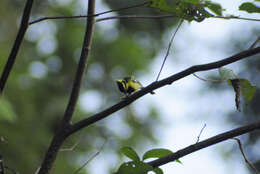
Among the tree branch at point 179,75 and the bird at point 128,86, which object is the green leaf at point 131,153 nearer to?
the tree branch at point 179,75

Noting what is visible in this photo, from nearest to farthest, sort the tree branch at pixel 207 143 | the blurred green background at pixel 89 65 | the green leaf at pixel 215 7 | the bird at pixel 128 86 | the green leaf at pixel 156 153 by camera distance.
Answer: the tree branch at pixel 207 143 → the green leaf at pixel 215 7 → the green leaf at pixel 156 153 → the bird at pixel 128 86 → the blurred green background at pixel 89 65

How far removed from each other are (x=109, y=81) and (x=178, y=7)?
11094 millimetres

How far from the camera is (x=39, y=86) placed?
34.9ft

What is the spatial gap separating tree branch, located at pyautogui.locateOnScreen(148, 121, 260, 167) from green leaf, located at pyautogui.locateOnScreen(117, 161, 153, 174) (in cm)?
4

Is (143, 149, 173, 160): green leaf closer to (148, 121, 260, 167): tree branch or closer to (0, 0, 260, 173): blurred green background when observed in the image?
(148, 121, 260, 167): tree branch

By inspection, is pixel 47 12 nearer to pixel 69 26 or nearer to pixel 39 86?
pixel 69 26

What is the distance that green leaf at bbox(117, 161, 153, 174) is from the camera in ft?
4.34

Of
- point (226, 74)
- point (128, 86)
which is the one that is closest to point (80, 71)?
point (226, 74)

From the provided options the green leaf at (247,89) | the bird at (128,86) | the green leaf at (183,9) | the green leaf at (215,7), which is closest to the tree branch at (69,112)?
the green leaf at (183,9)

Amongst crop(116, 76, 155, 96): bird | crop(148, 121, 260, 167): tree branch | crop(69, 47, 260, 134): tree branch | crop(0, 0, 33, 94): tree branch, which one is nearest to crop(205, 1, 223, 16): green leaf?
crop(69, 47, 260, 134): tree branch

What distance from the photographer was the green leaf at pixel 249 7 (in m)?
1.28

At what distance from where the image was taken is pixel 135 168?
1.35 meters

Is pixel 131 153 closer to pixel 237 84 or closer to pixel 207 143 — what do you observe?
pixel 207 143

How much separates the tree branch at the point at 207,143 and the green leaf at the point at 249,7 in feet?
1.41
